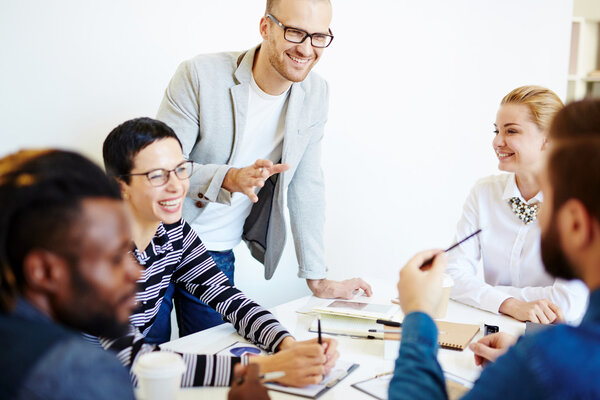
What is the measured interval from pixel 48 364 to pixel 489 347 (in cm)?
107

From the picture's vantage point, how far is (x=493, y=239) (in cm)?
220

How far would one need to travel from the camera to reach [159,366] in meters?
1.05

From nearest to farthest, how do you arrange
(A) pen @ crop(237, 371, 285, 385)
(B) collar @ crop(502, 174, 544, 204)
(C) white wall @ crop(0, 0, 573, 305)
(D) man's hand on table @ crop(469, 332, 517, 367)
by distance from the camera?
(A) pen @ crop(237, 371, 285, 385)
(D) man's hand on table @ crop(469, 332, 517, 367)
(B) collar @ crop(502, 174, 544, 204)
(C) white wall @ crop(0, 0, 573, 305)

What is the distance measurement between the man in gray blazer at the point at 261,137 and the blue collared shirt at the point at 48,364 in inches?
43.5

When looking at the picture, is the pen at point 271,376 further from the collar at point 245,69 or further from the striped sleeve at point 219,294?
the collar at point 245,69

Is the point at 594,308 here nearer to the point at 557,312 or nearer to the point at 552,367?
the point at 552,367

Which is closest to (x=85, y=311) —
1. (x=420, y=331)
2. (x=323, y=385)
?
(x=420, y=331)

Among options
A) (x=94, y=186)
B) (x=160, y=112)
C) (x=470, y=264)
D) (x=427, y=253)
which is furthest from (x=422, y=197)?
(x=94, y=186)

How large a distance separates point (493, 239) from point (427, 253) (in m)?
1.15

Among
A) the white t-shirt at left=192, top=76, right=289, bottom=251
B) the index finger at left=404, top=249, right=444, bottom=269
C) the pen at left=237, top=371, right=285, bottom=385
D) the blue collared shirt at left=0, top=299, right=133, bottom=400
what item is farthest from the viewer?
the white t-shirt at left=192, top=76, right=289, bottom=251

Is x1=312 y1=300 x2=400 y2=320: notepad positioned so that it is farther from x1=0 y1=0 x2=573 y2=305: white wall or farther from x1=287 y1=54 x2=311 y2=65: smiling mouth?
x1=0 y1=0 x2=573 y2=305: white wall

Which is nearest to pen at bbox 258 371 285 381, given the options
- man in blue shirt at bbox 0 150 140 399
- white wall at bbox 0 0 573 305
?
man in blue shirt at bbox 0 150 140 399

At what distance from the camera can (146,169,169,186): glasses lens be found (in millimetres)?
1649

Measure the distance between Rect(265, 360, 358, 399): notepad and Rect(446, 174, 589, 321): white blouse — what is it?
2.49ft
